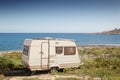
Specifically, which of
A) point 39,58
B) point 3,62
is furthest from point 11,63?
point 39,58

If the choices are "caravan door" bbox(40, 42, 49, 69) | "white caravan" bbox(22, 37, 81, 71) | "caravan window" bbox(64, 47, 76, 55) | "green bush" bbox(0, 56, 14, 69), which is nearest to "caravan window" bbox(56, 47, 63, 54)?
"white caravan" bbox(22, 37, 81, 71)

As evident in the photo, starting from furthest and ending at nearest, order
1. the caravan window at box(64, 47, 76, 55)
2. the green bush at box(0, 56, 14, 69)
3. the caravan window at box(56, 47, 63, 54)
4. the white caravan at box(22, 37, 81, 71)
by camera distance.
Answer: the green bush at box(0, 56, 14, 69), the caravan window at box(64, 47, 76, 55), the caravan window at box(56, 47, 63, 54), the white caravan at box(22, 37, 81, 71)

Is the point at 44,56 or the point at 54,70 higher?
the point at 44,56

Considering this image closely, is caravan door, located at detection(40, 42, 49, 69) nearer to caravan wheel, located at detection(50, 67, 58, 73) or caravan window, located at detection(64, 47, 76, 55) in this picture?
caravan wheel, located at detection(50, 67, 58, 73)

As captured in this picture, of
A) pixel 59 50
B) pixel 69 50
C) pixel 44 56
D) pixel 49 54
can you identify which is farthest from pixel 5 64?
pixel 69 50

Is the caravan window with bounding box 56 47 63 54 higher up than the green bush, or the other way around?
the caravan window with bounding box 56 47 63 54

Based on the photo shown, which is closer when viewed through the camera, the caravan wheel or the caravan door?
the caravan door

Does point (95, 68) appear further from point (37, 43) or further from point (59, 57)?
point (37, 43)

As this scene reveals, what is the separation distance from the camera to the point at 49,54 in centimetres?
1966

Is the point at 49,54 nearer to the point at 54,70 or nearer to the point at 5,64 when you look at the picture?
the point at 54,70

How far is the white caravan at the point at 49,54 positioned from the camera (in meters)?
19.0

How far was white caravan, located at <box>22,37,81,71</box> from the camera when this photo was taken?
1902 centimetres

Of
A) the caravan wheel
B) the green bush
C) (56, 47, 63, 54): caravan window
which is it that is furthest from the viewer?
the green bush

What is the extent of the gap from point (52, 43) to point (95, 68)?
203 inches
